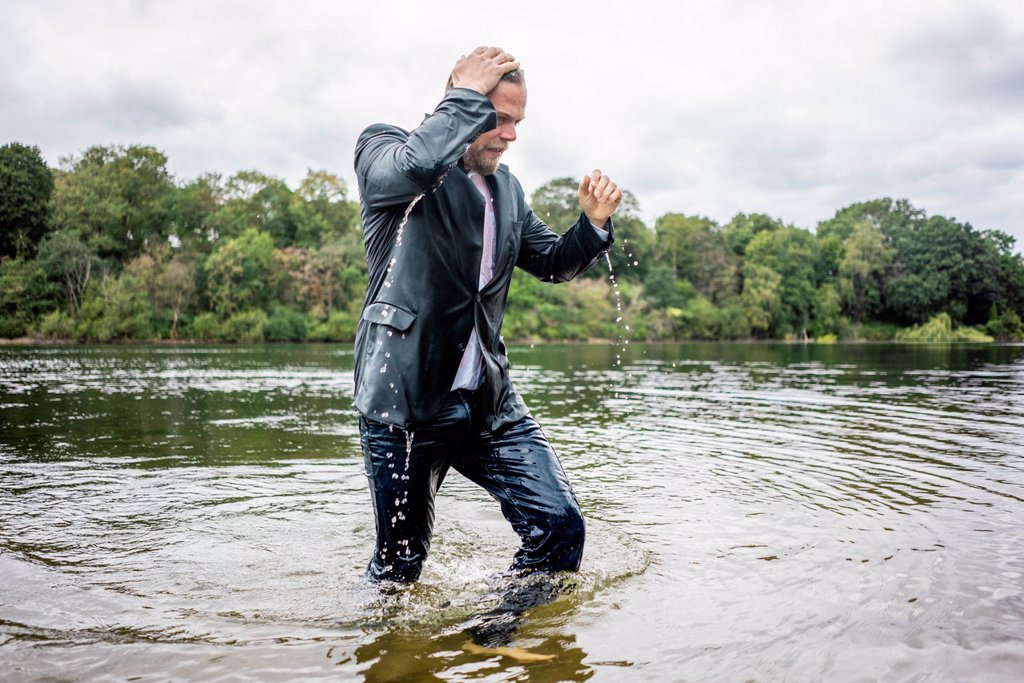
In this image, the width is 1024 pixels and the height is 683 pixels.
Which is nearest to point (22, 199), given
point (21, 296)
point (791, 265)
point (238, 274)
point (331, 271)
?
point (21, 296)

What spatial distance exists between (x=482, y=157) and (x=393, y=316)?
823 millimetres

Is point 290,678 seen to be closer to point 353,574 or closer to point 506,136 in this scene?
point 353,574

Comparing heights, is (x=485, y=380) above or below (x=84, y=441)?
above

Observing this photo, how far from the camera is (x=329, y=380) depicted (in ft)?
68.8

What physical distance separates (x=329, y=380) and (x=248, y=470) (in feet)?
44.8

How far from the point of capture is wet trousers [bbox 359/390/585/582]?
325 cm

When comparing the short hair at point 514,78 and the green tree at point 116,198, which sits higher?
the green tree at point 116,198

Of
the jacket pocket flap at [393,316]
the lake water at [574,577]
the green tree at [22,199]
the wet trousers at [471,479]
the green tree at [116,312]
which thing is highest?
the green tree at [22,199]

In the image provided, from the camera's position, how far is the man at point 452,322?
2846 millimetres

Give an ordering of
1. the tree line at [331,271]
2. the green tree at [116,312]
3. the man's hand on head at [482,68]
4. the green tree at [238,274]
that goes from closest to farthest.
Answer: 1. the man's hand on head at [482,68]
2. the green tree at [116,312]
3. the tree line at [331,271]
4. the green tree at [238,274]

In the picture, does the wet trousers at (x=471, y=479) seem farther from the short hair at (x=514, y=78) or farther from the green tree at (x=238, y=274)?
the green tree at (x=238, y=274)

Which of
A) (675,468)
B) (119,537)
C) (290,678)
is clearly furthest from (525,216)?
(675,468)

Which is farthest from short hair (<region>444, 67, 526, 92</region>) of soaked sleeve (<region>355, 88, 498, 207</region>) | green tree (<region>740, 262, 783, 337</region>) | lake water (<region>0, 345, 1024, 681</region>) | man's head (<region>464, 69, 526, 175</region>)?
green tree (<region>740, 262, 783, 337</region>)

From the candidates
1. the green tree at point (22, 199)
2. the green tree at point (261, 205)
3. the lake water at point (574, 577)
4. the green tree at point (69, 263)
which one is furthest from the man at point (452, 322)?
the green tree at point (261, 205)
